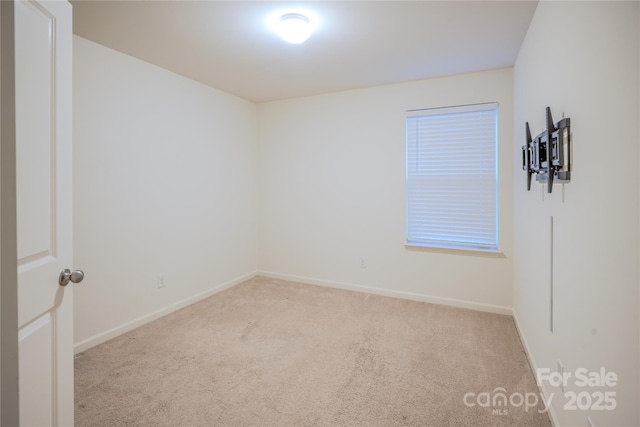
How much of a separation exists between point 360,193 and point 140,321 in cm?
268

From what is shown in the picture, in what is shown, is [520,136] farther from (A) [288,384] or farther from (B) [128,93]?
(B) [128,93]

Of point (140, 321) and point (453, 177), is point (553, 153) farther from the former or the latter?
point (140, 321)

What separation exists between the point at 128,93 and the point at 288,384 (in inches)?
109

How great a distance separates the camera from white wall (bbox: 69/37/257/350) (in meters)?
2.63

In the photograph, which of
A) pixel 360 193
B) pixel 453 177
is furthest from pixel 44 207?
pixel 453 177

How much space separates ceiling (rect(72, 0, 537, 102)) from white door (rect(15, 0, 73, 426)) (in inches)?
45.8

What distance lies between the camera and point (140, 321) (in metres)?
3.06

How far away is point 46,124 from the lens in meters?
1.18

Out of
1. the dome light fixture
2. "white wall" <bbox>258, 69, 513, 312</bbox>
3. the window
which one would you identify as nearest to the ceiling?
the dome light fixture

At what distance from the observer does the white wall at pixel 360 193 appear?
11.0ft

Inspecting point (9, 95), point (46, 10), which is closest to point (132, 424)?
point (9, 95)

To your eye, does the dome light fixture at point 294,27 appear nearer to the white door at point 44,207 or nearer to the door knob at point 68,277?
the white door at point 44,207

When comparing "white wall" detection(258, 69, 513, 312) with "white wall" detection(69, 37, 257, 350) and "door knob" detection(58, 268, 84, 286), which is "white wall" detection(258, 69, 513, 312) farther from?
"door knob" detection(58, 268, 84, 286)

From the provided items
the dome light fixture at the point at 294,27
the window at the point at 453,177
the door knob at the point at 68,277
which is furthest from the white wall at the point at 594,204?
the door knob at the point at 68,277
